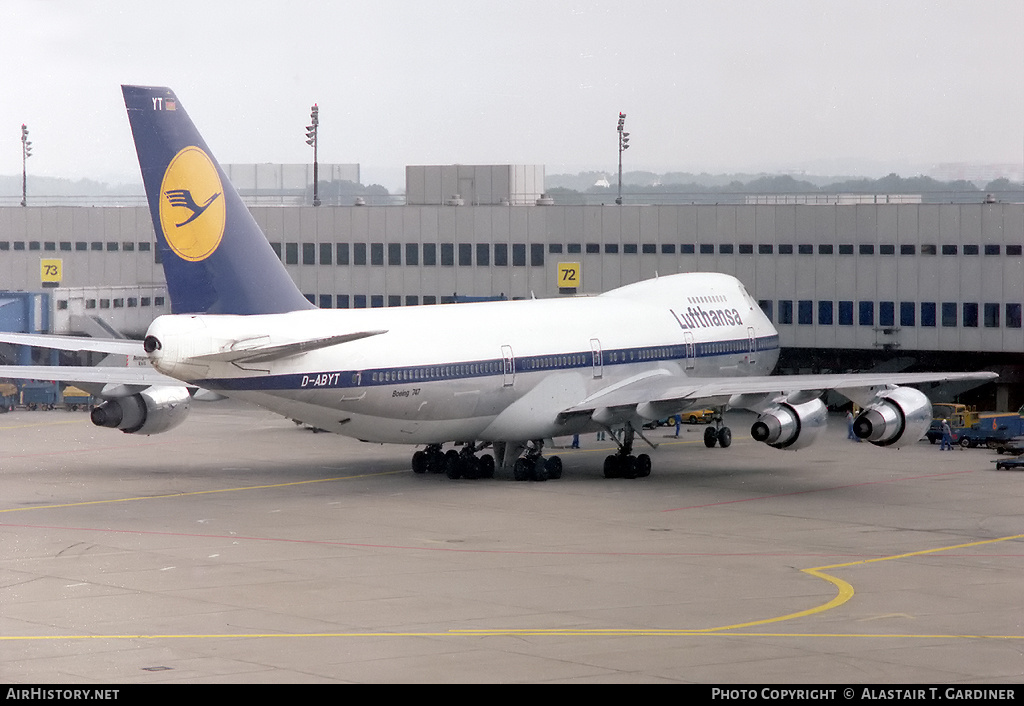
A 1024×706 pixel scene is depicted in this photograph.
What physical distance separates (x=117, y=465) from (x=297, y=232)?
3248 cm

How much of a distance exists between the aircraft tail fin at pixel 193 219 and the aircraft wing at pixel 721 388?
40.3 ft

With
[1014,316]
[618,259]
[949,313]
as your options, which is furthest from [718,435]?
[618,259]

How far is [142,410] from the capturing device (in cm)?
4759

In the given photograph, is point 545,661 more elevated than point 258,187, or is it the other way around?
point 258,187

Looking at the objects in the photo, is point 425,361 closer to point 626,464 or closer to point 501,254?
point 626,464

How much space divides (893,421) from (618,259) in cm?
3239

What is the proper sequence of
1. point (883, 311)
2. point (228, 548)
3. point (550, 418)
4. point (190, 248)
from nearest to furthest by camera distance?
point (228, 548) → point (190, 248) → point (550, 418) → point (883, 311)

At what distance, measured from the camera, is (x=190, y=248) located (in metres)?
→ 38.2

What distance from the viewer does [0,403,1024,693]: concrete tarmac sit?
22.6 metres

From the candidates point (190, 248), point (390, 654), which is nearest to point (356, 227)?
point (190, 248)

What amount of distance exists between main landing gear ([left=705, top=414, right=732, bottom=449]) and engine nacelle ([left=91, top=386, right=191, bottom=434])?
20285 millimetres

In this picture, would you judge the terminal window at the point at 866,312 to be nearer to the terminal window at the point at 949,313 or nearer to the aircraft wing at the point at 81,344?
the terminal window at the point at 949,313

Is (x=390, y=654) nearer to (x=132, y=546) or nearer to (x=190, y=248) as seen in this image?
(x=132, y=546)

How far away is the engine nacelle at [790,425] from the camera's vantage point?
44.0m
